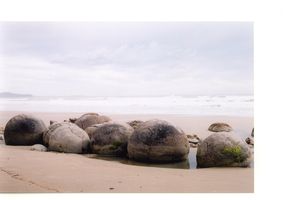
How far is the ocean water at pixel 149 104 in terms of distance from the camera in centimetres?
557

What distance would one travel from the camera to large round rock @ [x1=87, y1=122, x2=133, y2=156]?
19.7ft

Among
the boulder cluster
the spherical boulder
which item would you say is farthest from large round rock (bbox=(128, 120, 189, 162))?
the spherical boulder

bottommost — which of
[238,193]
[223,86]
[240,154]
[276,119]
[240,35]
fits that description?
[238,193]

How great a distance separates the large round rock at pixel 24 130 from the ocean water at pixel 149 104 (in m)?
0.26

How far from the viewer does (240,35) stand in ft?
18.2

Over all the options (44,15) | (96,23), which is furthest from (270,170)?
(44,15)

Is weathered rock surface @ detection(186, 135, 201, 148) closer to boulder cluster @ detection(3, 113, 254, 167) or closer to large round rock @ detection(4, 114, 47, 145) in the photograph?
boulder cluster @ detection(3, 113, 254, 167)

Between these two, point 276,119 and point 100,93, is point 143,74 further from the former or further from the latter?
point 276,119

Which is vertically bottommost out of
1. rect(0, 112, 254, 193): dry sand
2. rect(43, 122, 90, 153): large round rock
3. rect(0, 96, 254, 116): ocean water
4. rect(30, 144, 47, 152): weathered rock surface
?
rect(0, 112, 254, 193): dry sand

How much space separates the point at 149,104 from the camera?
566 centimetres

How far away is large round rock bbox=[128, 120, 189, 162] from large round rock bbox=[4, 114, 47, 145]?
4.33ft

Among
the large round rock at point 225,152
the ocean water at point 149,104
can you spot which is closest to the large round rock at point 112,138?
the ocean water at point 149,104

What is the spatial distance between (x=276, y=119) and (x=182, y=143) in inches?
46.0

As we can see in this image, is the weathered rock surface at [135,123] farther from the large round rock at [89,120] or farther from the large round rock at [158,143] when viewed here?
the large round rock at [89,120]
